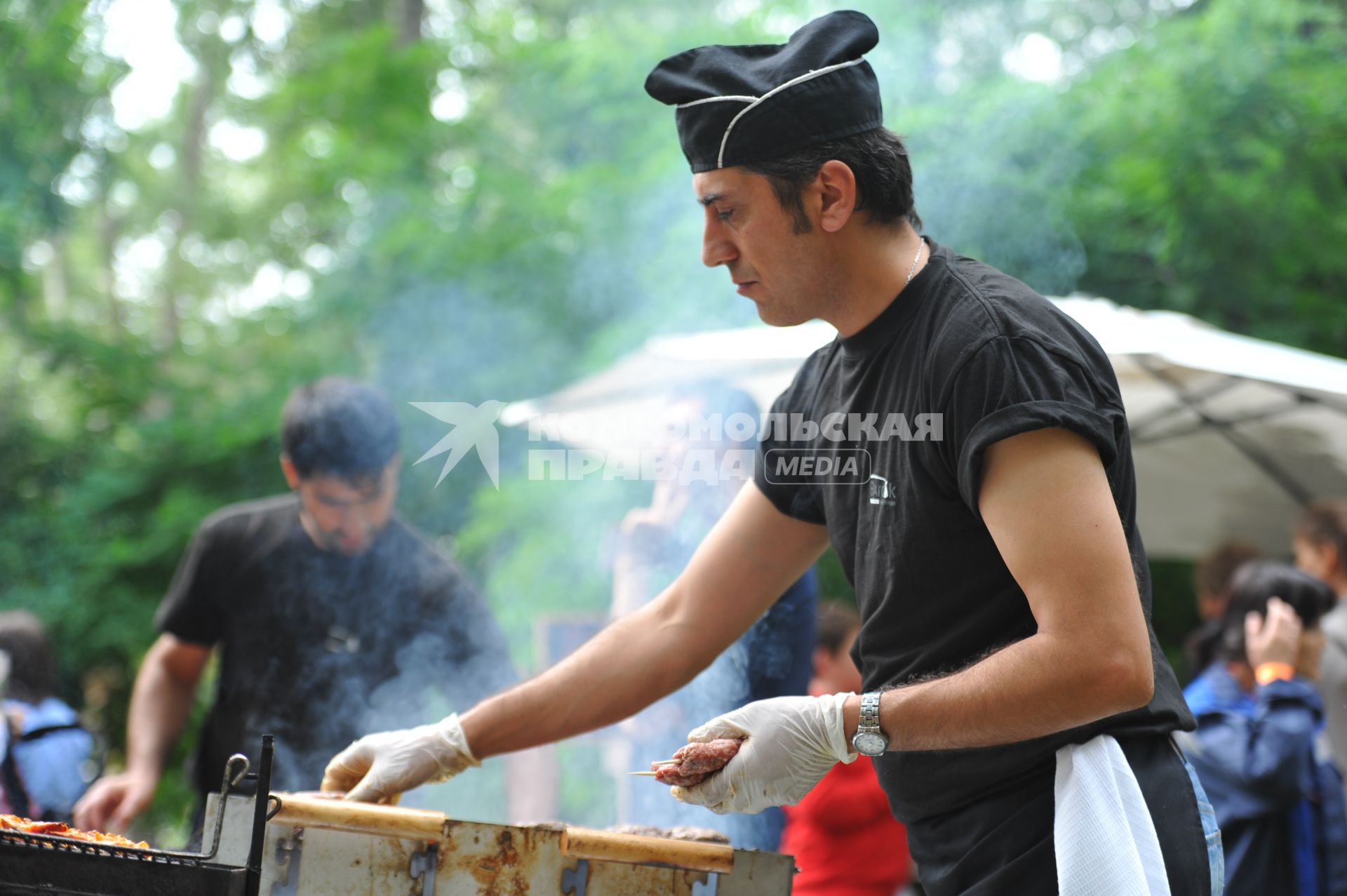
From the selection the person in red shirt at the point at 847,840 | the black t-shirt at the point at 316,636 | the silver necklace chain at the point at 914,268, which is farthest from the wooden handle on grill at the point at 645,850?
the black t-shirt at the point at 316,636

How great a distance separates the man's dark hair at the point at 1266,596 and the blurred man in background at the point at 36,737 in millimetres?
3591

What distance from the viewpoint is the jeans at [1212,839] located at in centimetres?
147

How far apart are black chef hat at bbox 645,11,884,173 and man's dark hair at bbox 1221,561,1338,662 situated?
235cm

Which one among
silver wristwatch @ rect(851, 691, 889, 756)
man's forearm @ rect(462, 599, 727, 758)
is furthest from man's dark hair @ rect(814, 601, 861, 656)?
silver wristwatch @ rect(851, 691, 889, 756)

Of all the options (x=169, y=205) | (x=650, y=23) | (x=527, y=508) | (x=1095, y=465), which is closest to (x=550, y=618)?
(x=527, y=508)

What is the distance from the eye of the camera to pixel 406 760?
1866 mm

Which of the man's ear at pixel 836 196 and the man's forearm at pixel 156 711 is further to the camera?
the man's forearm at pixel 156 711

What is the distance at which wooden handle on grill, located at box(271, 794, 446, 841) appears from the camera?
162cm

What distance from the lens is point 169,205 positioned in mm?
13250

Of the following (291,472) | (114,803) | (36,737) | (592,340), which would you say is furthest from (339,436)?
(592,340)

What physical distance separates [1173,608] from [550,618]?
3.78 meters

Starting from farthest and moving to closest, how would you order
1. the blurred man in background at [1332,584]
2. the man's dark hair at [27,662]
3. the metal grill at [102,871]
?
the man's dark hair at [27,662]
the blurred man in background at [1332,584]
the metal grill at [102,871]

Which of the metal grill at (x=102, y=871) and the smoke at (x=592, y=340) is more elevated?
the smoke at (x=592, y=340)

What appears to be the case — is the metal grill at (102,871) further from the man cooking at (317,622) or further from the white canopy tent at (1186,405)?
the white canopy tent at (1186,405)
